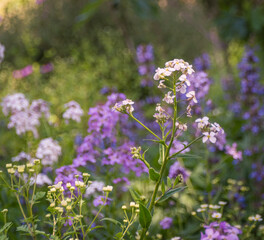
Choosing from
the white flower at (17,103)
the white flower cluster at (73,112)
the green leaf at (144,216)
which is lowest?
the green leaf at (144,216)

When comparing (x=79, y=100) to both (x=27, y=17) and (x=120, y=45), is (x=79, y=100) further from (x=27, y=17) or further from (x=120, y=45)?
(x=27, y=17)

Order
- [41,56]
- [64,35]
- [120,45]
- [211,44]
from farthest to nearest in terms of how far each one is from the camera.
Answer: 1. [211,44]
2. [41,56]
3. [64,35]
4. [120,45]

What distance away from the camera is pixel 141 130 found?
12.1 feet

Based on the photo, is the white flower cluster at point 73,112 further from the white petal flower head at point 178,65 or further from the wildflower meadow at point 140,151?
the white petal flower head at point 178,65

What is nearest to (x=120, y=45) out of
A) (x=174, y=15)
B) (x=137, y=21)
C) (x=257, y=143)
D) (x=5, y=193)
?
(x=137, y=21)

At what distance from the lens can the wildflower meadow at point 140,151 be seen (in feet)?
4.21

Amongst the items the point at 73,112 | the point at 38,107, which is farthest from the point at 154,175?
the point at 38,107

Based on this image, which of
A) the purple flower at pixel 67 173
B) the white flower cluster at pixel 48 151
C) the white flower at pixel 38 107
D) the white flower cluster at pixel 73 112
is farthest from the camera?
the white flower at pixel 38 107

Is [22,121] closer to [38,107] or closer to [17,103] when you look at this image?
[17,103]

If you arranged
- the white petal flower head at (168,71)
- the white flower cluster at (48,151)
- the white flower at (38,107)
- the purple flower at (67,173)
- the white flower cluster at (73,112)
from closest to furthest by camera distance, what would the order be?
the white petal flower head at (168,71)
the purple flower at (67,173)
the white flower cluster at (48,151)
the white flower cluster at (73,112)
the white flower at (38,107)

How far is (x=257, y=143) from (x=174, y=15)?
6.13 metres

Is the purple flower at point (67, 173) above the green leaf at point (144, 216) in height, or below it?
above

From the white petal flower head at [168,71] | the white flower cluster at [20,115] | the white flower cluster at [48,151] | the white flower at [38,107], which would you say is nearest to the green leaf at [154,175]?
the white petal flower head at [168,71]

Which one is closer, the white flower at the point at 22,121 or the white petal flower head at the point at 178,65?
the white petal flower head at the point at 178,65
